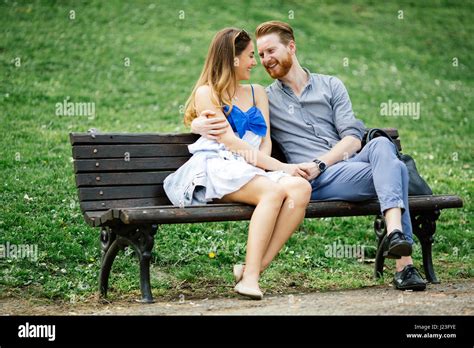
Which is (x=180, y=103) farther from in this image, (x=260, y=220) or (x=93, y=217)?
(x=260, y=220)

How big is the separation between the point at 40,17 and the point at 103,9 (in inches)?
55.0

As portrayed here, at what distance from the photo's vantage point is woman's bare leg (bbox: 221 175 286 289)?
549 cm

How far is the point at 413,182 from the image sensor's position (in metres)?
6.27

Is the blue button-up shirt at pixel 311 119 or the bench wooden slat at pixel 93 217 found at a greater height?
the blue button-up shirt at pixel 311 119

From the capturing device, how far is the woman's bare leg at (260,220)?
18.0ft

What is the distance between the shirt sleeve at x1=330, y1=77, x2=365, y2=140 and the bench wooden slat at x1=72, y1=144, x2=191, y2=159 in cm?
111

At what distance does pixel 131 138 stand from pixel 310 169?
124 centimetres

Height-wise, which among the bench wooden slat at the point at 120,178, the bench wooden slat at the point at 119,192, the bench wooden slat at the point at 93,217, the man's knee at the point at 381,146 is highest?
the man's knee at the point at 381,146

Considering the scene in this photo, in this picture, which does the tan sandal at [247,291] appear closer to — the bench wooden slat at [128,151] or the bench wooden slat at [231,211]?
the bench wooden slat at [231,211]

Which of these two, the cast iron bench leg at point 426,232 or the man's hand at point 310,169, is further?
the cast iron bench leg at point 426,232

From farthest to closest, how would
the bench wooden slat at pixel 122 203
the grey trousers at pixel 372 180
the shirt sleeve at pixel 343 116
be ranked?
the shirt sleeve at pixel 343 116
the bench wooden slat at pixel 122 203
the grey trousers at pixel 372 180

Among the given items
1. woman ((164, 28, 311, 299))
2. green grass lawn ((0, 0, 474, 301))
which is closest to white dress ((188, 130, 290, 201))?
woman ((164, 28, 311, 299))

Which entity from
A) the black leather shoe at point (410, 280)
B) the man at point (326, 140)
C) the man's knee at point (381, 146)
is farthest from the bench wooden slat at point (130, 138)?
the black leather shoe at point (410, 280)

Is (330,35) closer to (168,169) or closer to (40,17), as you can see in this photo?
(40,17)
